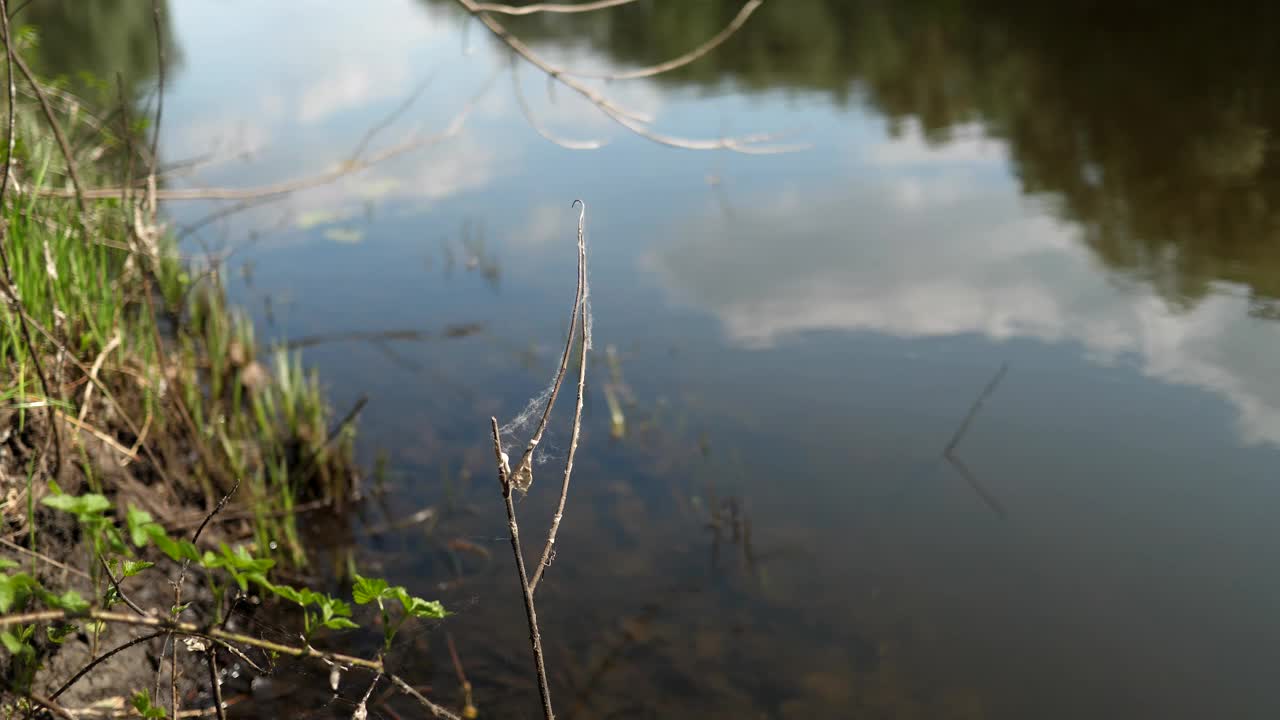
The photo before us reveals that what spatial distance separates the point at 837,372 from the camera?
5.65 m

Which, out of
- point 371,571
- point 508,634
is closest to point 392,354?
point 371,571

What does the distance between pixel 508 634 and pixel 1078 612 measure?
2240 mm

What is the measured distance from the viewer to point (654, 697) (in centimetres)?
342

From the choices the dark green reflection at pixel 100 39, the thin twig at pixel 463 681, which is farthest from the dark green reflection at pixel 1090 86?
the dark green reflection at pixel 100 39

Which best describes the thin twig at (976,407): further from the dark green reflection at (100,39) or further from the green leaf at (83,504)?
the dark green reflection at (100,39)

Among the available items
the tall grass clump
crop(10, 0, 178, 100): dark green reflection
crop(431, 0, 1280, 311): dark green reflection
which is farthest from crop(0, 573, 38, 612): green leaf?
crop(10, 0, 178, 100): dark green reflection

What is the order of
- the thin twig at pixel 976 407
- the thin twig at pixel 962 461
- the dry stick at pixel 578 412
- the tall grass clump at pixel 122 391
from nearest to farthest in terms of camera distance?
the dry stick at pixel 578 412
the tall grass clump at pixel 122 391
the thin twig at pixel 962 461
the thin twig at pixel 976 407

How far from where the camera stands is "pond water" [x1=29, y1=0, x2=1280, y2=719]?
358cm

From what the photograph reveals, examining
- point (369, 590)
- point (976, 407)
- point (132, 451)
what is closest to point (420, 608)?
point (369, 590)

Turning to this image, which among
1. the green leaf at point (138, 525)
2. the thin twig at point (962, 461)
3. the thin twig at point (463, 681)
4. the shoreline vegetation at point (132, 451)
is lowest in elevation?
the thin twig at point (463, 681)

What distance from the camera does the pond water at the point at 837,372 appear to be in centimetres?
358

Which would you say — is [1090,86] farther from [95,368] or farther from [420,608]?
[420,608]

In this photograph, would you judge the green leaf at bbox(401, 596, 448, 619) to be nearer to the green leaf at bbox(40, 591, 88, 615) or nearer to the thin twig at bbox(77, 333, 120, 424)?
the green leaf at bbox(40, 591, 88, 615)

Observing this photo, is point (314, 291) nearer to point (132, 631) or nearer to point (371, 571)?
point (371, 571)
